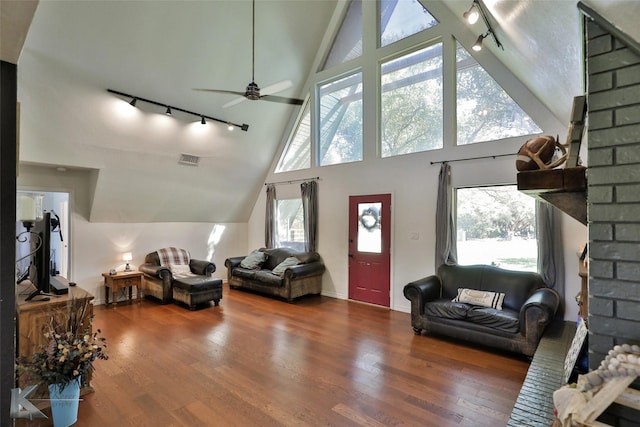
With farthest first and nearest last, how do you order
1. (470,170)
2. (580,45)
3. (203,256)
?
(203,256)
(470,170)
(580,45)

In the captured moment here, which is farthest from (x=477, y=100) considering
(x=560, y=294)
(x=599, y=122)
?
(x=599, y=122)

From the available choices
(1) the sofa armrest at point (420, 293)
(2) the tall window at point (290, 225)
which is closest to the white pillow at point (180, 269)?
(2) the tall window at point (290, 225)

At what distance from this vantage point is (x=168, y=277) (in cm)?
552

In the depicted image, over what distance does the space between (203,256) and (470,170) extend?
19.3ft

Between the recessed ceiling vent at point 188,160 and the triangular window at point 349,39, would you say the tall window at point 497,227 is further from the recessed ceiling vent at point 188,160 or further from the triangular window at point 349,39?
the recessed ceiling vent at point 188,160

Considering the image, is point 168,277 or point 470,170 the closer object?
→ point 470,170

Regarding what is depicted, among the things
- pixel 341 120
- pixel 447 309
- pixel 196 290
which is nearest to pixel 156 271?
pixel 196 290

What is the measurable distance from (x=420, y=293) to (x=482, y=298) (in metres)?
0.74

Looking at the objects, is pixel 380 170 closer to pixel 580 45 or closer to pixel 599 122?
pixel 580 45

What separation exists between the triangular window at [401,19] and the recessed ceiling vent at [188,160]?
4034 millimetres

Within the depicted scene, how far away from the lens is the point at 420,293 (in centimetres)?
397

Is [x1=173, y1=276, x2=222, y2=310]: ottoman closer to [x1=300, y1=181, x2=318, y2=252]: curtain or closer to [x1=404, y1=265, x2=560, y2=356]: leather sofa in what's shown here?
[x1=300, y1=181, x2=318, y2=252]: curtain

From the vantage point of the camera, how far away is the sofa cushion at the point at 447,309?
12.1ft

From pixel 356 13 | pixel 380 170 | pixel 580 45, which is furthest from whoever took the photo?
pixel 356 13
